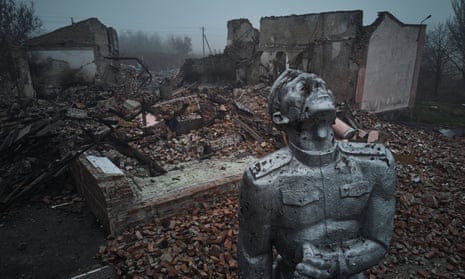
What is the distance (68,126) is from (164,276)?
793cm

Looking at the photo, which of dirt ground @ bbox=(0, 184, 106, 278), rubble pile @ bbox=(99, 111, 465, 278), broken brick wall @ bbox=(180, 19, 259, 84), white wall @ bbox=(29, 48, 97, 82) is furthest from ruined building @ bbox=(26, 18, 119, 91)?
rubble pile @ bbox=(99, 111, 465, 278)

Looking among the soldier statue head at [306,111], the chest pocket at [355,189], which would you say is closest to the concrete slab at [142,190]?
the soldier statue head at [306,111]

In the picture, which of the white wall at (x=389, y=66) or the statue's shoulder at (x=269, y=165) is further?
the white wall at (x=389, y=66)

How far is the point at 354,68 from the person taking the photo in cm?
1136

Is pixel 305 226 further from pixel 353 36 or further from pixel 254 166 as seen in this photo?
pixel 353 36

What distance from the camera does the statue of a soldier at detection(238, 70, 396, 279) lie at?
149cm

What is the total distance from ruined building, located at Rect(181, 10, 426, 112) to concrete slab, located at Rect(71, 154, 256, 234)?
7.71m

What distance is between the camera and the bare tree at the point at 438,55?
64.8 ft

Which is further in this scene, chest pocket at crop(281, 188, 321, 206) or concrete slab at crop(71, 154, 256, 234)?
concrete slab at crop(71, 154, 256, 234)

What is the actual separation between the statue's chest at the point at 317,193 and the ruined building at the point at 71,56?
1784cm

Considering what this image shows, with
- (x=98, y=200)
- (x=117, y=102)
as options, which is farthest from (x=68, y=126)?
(x=98, y=200)

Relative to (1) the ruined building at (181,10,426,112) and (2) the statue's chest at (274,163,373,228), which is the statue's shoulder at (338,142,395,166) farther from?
(1) the ruined building at (181,10,426,112)

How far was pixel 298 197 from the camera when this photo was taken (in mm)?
1499

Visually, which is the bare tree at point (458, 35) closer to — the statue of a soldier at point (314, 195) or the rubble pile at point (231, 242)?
the rubble pile at point (231, 242)
